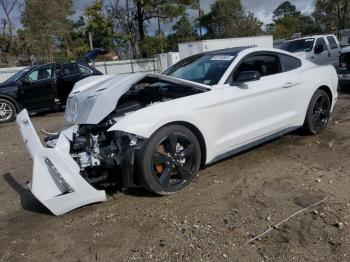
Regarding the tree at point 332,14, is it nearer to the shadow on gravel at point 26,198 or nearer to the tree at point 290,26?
the tree at point 290,26

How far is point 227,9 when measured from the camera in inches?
1745

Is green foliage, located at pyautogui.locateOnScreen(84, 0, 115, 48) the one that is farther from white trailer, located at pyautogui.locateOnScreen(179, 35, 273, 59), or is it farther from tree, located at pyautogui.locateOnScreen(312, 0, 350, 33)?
tree, located at pyautogui.locateOnScreen(312, 0, 350, 33)

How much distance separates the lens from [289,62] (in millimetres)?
5961

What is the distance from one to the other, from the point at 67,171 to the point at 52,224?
56 centimetres

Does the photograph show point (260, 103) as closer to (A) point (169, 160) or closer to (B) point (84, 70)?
(A) point (169, 160)

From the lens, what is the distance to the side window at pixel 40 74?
469 inches

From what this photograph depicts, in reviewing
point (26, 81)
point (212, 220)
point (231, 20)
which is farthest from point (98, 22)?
point (231, 20)

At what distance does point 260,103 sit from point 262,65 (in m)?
0.70

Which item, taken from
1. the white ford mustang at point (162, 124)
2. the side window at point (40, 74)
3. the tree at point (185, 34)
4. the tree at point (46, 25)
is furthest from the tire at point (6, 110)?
the tree at point (185, 34)

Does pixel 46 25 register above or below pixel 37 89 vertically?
above

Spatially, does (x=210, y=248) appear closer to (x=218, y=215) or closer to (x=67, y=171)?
(x=218, y=215)

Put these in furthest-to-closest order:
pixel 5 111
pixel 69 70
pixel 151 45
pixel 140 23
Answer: pixel 151 45 → pixel 140 23 → pixel 69 70 → pixel 5 111

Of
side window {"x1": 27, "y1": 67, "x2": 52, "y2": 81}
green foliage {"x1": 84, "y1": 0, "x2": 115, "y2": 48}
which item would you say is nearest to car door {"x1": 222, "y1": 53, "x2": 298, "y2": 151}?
side window {"x1": 27, "y1": 67, "x2": 52, "y2": 81}

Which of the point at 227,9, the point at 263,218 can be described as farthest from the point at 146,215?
the point at 227,9
